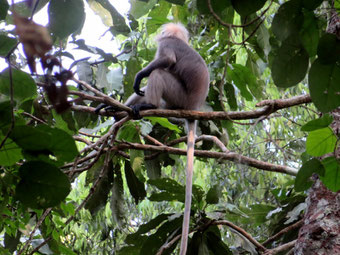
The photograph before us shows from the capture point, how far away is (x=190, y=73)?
4020mm

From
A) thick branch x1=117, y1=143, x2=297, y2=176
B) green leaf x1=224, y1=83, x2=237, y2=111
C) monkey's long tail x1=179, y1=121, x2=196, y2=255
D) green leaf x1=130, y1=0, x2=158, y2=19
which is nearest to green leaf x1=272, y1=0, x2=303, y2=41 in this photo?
green leaf x1=130, y1=0, x2=158, y2=19

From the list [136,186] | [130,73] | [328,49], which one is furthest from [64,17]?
[136,186]

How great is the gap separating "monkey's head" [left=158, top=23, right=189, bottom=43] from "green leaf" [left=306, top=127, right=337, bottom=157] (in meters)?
3.32

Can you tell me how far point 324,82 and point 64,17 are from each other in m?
0.78

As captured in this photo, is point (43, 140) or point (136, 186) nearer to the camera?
point (43, 140)

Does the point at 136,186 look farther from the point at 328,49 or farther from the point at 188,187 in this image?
the point at 328,49

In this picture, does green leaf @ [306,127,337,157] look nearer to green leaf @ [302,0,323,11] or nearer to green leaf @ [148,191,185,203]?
green leaf @ [302,0,323,11]

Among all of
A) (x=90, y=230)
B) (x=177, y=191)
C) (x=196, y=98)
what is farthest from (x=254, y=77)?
(x=90, y=230)

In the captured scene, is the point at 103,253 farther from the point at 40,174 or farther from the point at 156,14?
the point at 40,174

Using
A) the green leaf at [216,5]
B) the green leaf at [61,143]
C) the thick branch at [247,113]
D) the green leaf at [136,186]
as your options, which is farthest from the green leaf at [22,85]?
the green leaf at [136,186]

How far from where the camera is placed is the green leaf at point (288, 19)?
115 centimetres

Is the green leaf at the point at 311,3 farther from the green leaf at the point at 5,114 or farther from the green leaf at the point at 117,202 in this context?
the green leaf at the point at 117,202

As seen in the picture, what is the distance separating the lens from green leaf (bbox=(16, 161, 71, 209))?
0.93 meters

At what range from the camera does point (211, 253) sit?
321 cm
